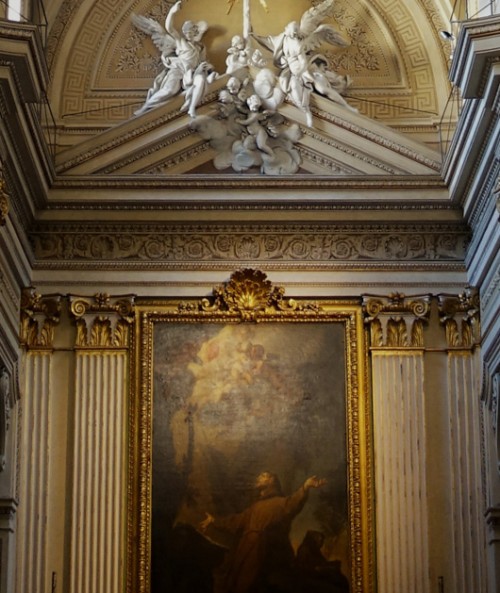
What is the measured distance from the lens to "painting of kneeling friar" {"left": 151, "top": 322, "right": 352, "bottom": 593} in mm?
19766

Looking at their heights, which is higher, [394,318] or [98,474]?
[394,318]

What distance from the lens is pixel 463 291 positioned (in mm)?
Answer: 20547

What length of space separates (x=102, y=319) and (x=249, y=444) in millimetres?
2303

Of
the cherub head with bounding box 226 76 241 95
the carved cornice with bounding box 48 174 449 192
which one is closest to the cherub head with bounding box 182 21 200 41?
the cherub head with bounding box 226 76 241 95

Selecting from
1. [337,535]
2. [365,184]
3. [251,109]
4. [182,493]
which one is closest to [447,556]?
[337,535]

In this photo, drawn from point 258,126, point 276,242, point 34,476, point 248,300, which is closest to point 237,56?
point 258,126

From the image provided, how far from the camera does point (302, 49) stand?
21.1 meters

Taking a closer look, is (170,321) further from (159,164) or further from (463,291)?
(463,291)

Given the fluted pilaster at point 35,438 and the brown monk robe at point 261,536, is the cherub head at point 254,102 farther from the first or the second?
the brown monk robe at point 261,536

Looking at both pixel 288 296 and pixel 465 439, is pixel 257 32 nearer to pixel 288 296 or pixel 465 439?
pixel 288 296

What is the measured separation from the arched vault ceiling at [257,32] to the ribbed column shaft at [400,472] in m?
3.21

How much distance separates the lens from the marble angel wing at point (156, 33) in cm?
2138

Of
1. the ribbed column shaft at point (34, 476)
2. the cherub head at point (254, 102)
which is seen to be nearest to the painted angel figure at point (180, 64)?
the cherub head at point (254, 102)

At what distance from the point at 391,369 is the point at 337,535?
6.82 ft
